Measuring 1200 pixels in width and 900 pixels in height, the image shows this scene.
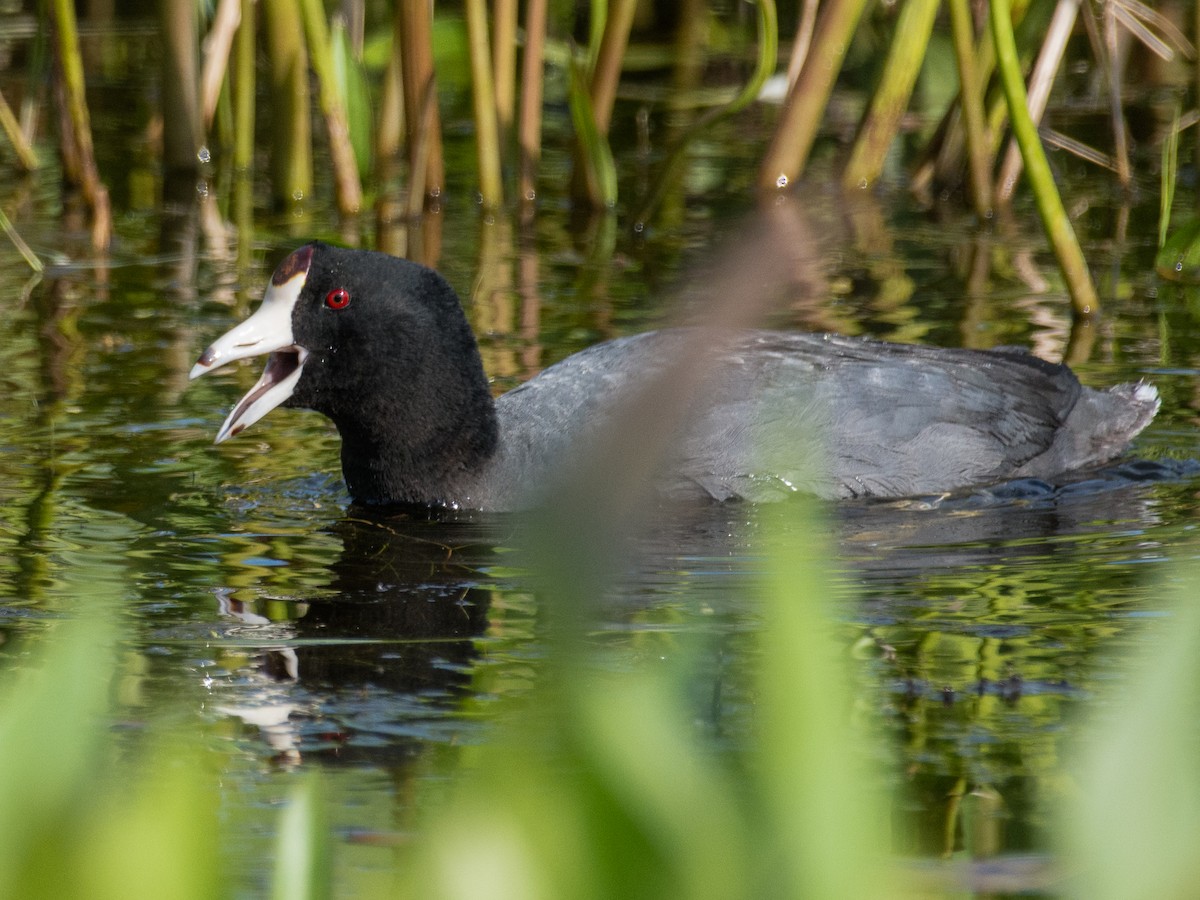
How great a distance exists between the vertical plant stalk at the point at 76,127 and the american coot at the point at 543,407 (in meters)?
2.21

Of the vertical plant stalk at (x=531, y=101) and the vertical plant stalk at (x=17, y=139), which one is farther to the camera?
the vertical plant stalk at (x=531, y=101)

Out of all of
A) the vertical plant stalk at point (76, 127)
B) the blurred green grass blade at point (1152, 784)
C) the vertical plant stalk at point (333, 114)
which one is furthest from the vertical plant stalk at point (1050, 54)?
the blurred green grass blade at point (1152, 784)

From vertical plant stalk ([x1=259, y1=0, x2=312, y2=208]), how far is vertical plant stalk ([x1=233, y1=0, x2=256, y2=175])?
0.27 ft

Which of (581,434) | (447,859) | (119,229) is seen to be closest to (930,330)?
(581,434)

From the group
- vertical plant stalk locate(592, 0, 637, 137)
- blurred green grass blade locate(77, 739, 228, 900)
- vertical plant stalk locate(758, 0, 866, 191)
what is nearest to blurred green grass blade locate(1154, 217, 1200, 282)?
vertical plant stalk locate(758, 0, 866, 191)

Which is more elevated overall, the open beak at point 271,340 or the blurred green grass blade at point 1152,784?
the open beak at point 271,340

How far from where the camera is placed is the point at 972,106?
19.9 ft

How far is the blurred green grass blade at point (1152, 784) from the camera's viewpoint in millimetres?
1092

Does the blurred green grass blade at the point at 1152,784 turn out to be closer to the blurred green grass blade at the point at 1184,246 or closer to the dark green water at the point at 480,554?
the dark green water at the point at 480,554

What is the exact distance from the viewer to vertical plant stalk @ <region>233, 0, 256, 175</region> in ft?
22.4

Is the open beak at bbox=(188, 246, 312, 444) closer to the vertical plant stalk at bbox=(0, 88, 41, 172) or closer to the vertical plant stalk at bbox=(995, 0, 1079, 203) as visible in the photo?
the vertical plant stalk at bbox=(0, 88, 41, 172)

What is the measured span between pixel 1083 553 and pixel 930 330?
1856mm

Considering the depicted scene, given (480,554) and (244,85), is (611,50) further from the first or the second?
(480,554)

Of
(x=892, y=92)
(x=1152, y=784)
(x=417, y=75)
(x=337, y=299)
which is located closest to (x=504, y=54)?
(x=417, y=75)
